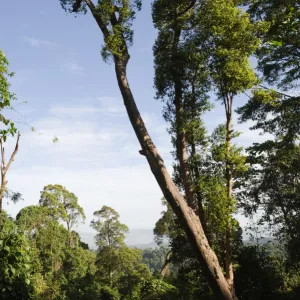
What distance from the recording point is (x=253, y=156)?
14.5 m

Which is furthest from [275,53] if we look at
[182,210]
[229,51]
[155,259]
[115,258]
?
[155,259]

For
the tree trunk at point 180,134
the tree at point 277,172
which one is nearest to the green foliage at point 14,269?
the tree trunk at point 180,134

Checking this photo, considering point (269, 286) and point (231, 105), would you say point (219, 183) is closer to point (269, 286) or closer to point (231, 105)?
point (231, 105)

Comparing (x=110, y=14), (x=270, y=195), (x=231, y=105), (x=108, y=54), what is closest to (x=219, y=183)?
(x=231, y=105)

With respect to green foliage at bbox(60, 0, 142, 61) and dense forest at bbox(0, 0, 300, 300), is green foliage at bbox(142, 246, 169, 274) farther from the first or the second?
green foliage at bbox(60, 0, 142, 61)

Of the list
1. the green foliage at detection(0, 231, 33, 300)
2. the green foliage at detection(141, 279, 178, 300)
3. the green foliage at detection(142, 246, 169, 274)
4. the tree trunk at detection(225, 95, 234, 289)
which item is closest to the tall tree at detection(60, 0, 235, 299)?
the tree trunk at detection(225, 95, 234, 289)

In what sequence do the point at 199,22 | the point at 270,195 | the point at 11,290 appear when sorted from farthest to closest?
1. the point at 270,195
2. the point at 199,22
3. the point at 11,290

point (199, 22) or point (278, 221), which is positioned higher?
point (199, 22)

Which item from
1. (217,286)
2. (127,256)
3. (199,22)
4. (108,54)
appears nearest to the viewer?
(217,286)

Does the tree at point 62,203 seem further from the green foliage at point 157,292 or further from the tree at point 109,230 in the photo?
the green foliage at point 157,292

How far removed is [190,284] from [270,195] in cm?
791

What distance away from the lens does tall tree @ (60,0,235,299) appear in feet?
19.9

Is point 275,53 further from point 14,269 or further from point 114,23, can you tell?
point 14,269

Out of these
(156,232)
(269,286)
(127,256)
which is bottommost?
(269,286)
